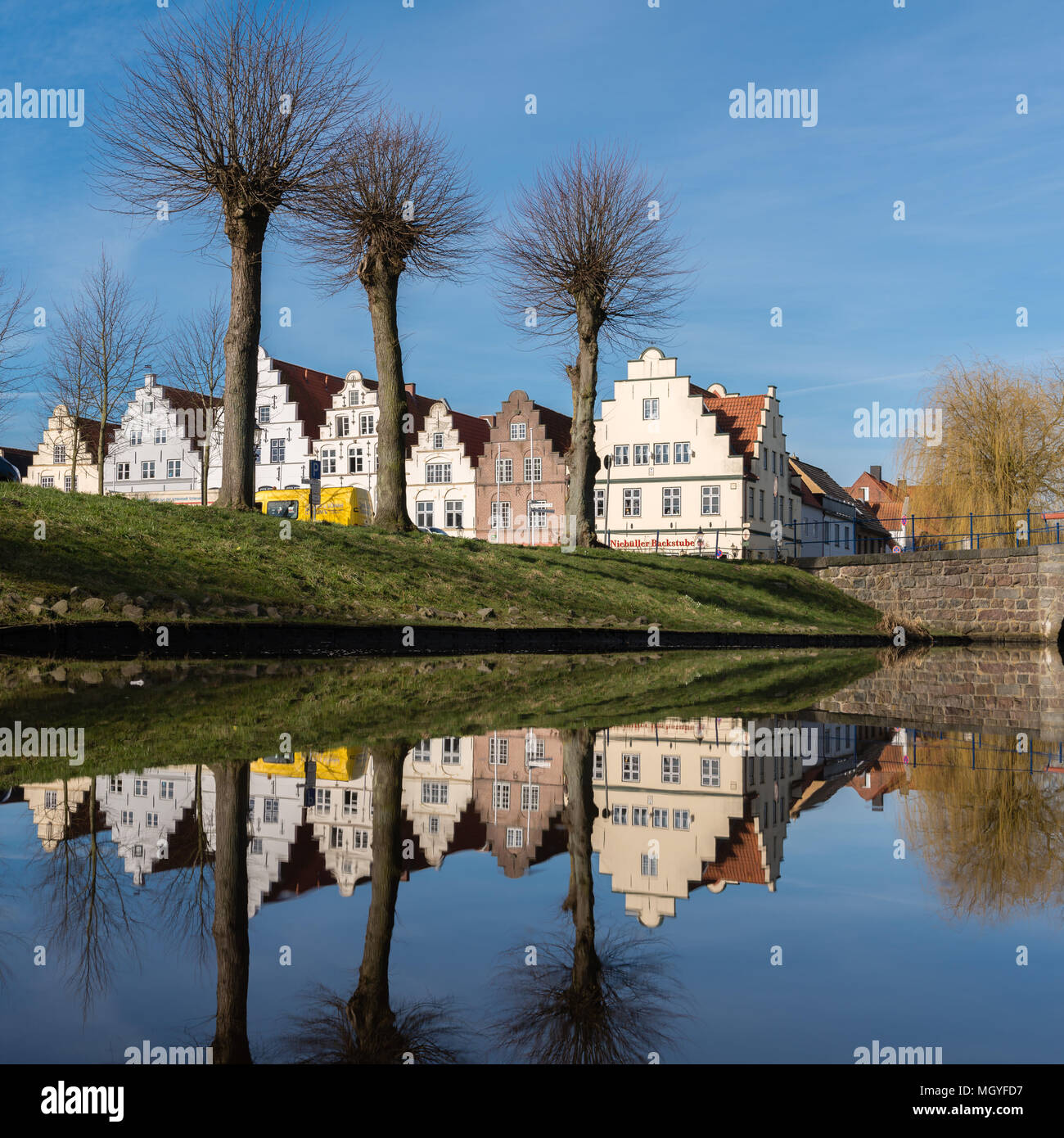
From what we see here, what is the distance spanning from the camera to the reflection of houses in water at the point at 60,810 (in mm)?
4145

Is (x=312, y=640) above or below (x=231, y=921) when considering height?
above

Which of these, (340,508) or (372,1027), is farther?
(340,508)

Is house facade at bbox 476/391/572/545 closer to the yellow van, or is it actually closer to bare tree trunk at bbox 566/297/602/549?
the yellow van

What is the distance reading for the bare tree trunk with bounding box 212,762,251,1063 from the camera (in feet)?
7.22

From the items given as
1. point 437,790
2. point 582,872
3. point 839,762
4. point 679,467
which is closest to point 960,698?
point 839,762

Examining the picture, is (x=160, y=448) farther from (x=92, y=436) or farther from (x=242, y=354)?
(x=242, y=354)

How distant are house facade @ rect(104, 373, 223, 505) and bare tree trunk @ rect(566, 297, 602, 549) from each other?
38.5 metres

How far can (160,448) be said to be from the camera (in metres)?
67.9

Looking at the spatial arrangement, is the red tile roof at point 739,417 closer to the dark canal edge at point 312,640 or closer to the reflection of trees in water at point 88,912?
the dark canal edge at point 312,640

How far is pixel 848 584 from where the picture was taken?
43812 millimetres

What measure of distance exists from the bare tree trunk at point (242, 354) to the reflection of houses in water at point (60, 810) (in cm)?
1677

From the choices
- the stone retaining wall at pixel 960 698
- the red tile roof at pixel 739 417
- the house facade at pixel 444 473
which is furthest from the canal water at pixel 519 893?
the house facade at pixel 444 473

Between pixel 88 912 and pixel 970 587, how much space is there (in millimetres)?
41178

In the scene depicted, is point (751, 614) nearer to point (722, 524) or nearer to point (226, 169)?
point (226, 169)
